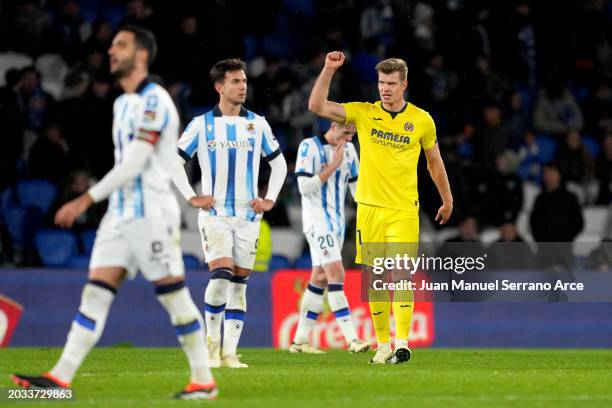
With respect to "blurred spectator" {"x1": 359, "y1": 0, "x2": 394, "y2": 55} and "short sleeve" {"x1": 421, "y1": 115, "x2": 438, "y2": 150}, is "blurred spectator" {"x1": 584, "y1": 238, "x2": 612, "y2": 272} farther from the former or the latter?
"short sleeve" {"x1": 421, "y1": 115, "x2": 438, "y2": 150}

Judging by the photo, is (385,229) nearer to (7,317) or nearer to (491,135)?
(7,317)

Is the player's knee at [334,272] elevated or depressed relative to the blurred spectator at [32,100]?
depressed

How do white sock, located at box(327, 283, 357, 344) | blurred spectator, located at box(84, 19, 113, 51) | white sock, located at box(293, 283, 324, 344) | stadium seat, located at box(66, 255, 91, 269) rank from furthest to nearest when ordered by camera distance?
blurred spectator, located at box(84, 19, 113, 51), stadium seat, located at box(66, 255, 91, 269), white sock, located at box(293, 283, 324, 344), white sock, located at box(327, 283, 357, 344)

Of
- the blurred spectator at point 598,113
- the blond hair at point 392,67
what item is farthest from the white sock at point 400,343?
the blurred spectator at point 598,113

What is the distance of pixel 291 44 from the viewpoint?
21828 mm

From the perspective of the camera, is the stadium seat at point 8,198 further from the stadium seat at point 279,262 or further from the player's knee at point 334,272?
the player's knee at point 334,272

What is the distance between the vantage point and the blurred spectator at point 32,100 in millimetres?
18906

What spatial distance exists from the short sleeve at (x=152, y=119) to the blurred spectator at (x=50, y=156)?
33.4 ft

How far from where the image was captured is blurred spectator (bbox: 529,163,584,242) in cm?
1831

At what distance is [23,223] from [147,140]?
10.1 metres

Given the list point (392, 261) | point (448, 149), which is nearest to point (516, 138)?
point (448, 149)

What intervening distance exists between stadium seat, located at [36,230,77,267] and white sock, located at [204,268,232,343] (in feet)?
21.6

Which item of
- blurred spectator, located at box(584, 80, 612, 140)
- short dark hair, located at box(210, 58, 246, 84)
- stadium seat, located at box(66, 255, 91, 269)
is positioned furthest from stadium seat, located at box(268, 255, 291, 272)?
short dark hair, located at box(210, 58, 246, 84)

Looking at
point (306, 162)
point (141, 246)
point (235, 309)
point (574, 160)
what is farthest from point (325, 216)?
point (574, 160)
